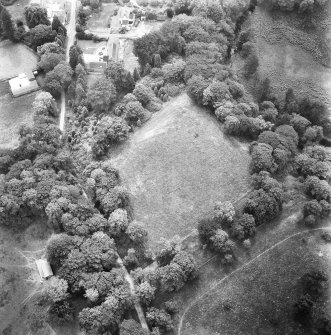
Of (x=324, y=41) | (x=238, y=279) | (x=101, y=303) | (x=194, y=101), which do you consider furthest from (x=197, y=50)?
(x=101, y=303)

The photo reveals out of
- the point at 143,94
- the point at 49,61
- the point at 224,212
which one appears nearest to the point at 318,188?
the point at 224,212

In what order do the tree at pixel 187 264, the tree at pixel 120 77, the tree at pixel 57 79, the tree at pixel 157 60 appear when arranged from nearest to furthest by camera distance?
the tree at pixel 187 264
the tree at pixel 120 77
the tree at pixel 57 79
the tree at pixel 157 60

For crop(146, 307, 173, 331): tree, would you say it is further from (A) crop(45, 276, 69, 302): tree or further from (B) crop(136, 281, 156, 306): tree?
(A) crop(45, 276, 69, 302): tree

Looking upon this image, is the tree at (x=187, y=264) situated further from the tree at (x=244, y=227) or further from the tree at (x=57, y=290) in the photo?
the tree at (x=57, y=290)

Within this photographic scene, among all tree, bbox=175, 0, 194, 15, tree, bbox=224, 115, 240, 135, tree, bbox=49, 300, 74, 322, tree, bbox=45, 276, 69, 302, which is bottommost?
tree, bbox=49, 300, 74, 322

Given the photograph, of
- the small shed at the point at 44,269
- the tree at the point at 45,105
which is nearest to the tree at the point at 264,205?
the small shed at the point at 44,269

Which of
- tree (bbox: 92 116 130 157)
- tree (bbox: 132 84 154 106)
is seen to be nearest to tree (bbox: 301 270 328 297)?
tree (bbox: 92 116 130 157)

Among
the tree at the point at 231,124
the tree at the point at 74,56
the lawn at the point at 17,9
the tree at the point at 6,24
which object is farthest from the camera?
the lawn at the point at 17,9
